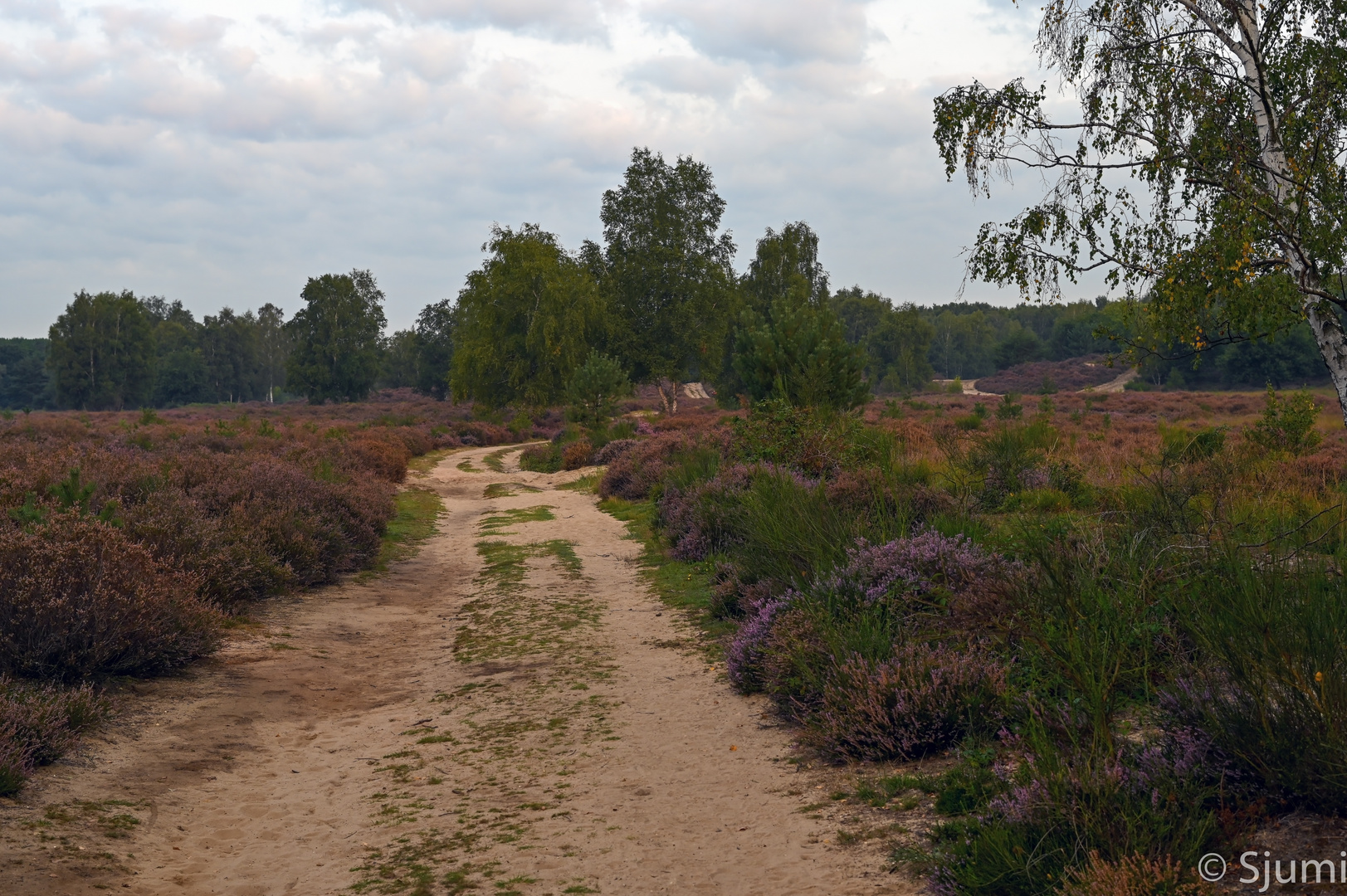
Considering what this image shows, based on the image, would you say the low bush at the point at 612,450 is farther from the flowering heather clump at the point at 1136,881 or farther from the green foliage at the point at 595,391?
the flowering heather clump at the point at 1136,881

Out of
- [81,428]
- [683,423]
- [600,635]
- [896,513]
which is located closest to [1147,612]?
[896,513]

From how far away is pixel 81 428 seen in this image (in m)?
33.4

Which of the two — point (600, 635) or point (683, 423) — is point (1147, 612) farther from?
point (683, 423)

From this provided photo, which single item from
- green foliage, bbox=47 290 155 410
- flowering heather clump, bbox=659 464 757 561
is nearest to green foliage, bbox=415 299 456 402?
green foliage, bbox=47 290 155 410

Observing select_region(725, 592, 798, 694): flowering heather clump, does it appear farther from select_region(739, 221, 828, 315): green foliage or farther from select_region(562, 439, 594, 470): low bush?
select_region(739, 221, 828, 315): green foliage

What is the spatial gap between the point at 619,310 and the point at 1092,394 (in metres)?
31.2

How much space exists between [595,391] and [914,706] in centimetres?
3344

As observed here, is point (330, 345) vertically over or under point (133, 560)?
over

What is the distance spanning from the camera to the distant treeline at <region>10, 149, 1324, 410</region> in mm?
30859

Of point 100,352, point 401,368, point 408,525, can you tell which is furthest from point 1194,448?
point 401,368

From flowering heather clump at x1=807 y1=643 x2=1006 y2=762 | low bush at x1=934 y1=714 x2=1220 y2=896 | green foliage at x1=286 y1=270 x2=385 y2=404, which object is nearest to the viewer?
low bush at x1=934 y1=714 x2=1220 y2=896

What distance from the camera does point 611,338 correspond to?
1991 inches

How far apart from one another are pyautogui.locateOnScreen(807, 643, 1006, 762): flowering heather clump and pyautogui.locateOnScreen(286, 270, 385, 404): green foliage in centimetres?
8406

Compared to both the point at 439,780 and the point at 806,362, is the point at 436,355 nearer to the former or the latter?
the point at 806,362
